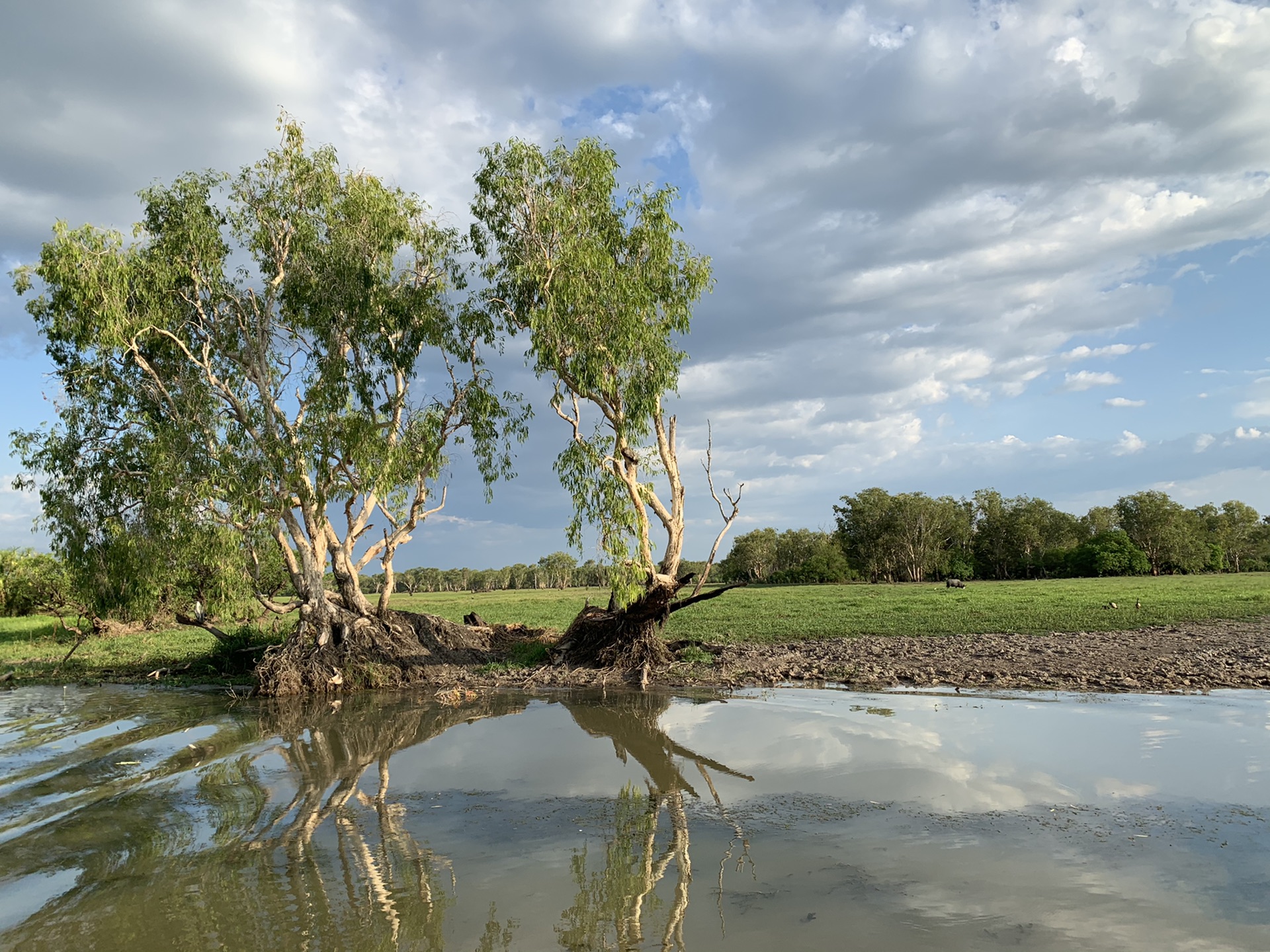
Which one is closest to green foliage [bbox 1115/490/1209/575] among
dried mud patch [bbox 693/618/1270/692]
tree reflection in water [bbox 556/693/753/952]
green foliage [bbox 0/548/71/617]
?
dried mud patch [bbox 693/618/1270/692]

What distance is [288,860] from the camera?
7.12m

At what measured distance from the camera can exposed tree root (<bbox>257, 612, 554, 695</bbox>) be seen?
1870 centimetres

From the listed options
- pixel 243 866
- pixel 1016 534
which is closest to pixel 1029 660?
pixel 243 866

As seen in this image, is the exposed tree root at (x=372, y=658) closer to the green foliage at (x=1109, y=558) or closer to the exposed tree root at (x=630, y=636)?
the exposed tree root at (x=630, y=636)

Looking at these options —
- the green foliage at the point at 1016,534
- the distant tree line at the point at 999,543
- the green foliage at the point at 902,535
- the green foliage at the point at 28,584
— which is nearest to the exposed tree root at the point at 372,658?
the green foliage at the point at 28,584

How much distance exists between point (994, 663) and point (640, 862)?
13.7 meters

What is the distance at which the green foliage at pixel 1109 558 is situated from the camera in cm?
7688

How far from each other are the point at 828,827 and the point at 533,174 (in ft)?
54.0

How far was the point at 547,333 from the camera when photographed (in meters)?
18.1

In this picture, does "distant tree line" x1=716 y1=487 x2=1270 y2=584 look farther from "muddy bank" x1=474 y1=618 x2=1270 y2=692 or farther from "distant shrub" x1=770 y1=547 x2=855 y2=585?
"muddy bank" x1=474 y1=618 x2=1270 y2=692

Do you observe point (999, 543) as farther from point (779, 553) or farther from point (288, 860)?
point (288, 860)

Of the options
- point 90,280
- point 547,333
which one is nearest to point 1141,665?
point 547,333

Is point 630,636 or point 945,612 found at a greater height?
point 630,636

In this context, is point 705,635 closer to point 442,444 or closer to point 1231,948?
point 442,444
